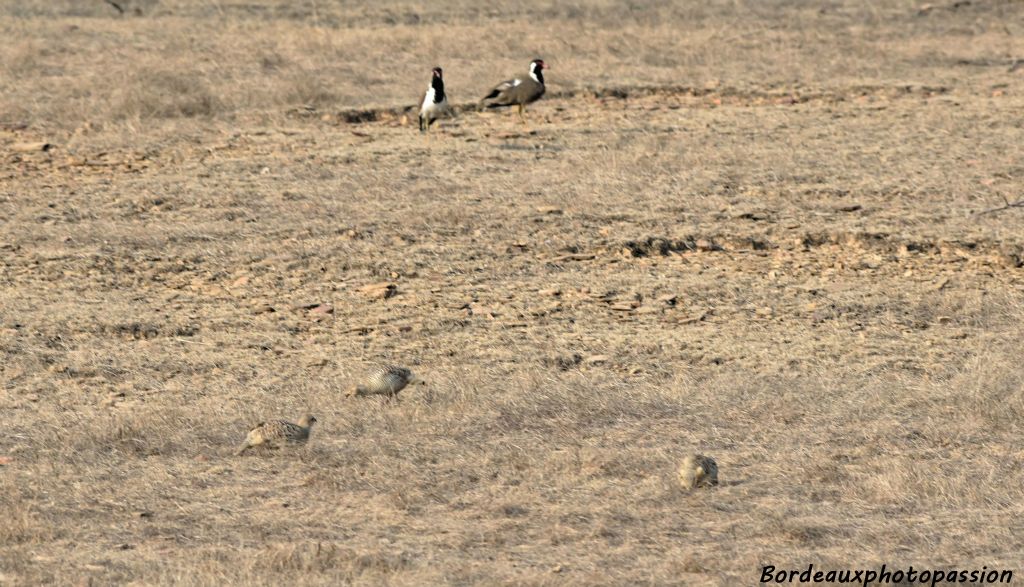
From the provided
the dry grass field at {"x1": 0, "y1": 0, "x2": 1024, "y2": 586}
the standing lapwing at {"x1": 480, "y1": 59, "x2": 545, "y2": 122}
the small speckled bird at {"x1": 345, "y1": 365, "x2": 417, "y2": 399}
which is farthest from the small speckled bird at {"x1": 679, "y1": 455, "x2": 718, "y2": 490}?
the standing lapwing at {"x1": 480, "y1": 59, "x2": 545, "y2": 122}

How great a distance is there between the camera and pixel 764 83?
49.1ft

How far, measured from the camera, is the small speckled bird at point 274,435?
19.4 feet

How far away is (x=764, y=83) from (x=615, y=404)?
906 cm

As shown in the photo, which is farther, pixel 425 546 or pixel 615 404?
pixel 615 404

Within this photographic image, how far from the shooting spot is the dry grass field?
17.2 feet

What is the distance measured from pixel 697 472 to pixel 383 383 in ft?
5.71

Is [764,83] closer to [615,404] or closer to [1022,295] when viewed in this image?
[1022,295]

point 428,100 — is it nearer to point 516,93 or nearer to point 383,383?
point 516,93

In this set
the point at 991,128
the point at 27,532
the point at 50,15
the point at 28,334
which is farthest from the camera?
the point at 50,15

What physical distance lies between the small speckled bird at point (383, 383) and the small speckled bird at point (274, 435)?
0.69 m

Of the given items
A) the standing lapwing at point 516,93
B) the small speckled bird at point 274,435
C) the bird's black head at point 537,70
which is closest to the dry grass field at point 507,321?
the small speckled bird at point 274,435

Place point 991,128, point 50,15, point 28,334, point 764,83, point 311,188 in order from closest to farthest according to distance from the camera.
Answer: point 28,334 < point 311,188 < point 991,128 < point 764,83 < point 50,15

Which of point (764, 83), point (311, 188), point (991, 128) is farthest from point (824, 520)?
point (764, 83)

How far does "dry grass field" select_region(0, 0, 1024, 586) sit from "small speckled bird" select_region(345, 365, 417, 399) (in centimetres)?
10
